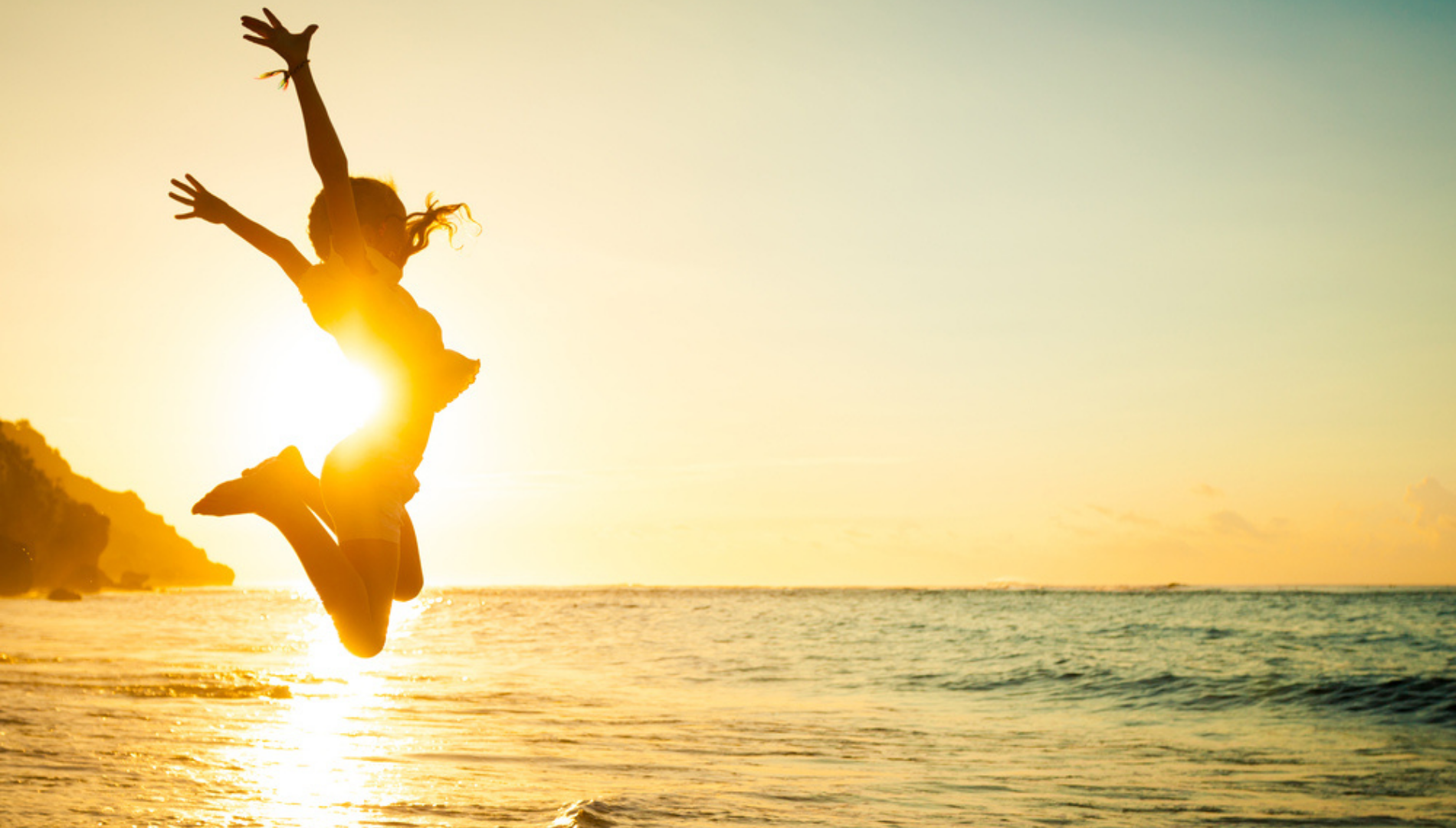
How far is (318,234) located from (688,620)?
147 feet

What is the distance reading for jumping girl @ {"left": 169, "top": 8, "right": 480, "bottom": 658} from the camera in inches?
153

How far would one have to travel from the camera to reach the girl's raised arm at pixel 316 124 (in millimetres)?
3408

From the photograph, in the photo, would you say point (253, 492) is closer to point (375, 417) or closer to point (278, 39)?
point (375, 417)

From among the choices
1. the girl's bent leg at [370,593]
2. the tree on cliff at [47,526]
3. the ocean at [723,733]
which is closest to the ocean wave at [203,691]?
the ocean at [723,733]

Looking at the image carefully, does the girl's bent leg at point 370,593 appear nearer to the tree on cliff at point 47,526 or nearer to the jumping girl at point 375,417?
the jumping girl at point 375,417

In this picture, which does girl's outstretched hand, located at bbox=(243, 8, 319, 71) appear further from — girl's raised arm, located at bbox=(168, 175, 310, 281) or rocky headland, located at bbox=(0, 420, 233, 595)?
rocky headland, located at bbox=(0, 420, 233, 595)

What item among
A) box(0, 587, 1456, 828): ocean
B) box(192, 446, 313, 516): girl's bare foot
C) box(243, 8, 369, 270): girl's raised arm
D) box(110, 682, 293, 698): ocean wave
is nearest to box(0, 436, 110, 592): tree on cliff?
box(0, 587, 1456, 828): ocean

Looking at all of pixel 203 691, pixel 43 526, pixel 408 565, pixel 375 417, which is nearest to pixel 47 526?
pixel 43 526

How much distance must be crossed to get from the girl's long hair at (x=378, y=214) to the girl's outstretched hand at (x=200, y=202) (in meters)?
0.34

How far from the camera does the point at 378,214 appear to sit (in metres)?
4.10

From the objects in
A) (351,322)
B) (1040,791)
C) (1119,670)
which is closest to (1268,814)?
(1040,791)

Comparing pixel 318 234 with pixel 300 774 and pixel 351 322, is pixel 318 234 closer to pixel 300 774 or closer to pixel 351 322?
pixel 351 322

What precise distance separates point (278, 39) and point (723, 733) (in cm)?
1154

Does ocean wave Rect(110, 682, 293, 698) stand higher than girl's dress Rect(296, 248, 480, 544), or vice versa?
girl's dress Rect(296, 248, 480, 544)
